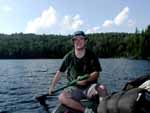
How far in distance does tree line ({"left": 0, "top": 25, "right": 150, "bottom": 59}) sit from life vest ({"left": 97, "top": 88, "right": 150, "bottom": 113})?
131456mm

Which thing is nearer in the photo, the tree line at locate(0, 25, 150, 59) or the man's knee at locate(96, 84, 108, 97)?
the man's knee at locate(96, 84, 108, 97)

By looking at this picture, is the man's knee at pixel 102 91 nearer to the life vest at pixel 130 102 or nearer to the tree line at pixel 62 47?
the life vest at pixel 130 102

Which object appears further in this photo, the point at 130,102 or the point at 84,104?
the point at 84,104

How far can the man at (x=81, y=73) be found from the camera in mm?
9133

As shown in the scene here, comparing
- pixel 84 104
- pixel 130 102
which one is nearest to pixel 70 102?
pixel 84 104

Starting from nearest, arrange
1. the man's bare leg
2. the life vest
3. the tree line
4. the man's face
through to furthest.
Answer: the life vest
the man's bare leg
the man's face
the tree line

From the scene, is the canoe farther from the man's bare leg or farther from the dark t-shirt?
the dark t-shirt

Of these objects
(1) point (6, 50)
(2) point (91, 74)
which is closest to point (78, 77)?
(2) point (91, 74)

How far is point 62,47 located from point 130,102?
151231 mm

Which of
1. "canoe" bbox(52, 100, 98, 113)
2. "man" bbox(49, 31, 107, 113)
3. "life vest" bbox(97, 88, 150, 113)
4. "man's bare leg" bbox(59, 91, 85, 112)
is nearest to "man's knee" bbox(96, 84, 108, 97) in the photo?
"man" bbox(49, 31, 107, 113)

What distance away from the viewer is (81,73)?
962cm

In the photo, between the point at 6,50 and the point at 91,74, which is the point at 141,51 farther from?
the point at 91,74

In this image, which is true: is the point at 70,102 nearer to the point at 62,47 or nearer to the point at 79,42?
the point at 79,42

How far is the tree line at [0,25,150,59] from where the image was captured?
145m
